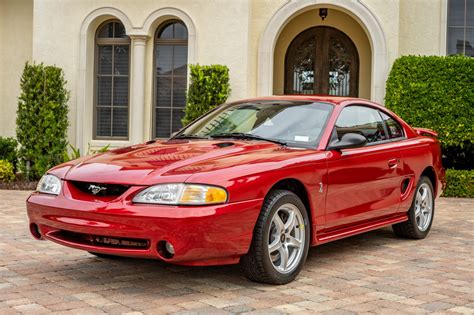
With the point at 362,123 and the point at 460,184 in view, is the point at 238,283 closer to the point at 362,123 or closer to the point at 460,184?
the point at 362,123

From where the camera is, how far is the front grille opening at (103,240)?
4.61 meters

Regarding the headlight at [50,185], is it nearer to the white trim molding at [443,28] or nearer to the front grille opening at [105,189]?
the front grille opening at [105,189]

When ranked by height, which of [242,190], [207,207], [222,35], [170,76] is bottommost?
[207,207]

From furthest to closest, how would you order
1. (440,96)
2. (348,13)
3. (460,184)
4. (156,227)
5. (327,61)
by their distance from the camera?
(327,61)
(348,13)
(460,184)
(440,96)
(156,227)

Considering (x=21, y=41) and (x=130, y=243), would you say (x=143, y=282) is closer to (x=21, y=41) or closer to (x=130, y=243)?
(x=130, y=243)

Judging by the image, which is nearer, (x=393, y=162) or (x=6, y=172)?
(x=393, y=162)

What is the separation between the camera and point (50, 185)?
5.16 m

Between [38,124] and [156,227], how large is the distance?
9141 mm

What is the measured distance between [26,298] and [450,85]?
29.3 ft

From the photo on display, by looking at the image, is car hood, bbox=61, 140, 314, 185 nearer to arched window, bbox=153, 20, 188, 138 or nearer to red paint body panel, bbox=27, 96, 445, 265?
red paint body panel, bbox=27, 96, 445, 265

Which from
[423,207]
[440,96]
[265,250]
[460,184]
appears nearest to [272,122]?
[265,250]

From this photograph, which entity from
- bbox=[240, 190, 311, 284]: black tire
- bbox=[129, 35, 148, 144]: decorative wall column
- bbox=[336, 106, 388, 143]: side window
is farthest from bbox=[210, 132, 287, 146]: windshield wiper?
bbox=[129, 35, 148, 144]: decorative wall column

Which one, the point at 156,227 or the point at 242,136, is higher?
the point at 242,136

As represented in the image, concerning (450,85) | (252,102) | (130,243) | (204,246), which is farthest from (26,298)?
(450,85)
